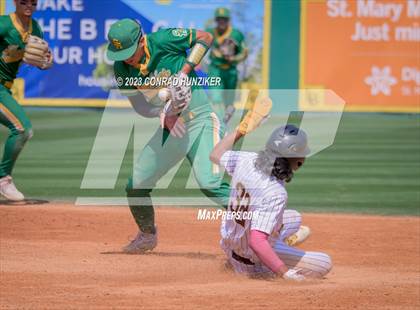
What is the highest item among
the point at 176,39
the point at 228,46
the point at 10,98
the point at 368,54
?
the point at 176,39

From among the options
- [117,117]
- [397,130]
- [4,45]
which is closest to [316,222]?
[4,45]

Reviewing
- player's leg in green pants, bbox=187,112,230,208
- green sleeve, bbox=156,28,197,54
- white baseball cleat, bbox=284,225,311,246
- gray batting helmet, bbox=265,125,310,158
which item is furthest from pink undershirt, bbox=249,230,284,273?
green sleeve, bbox=156,28,197,54

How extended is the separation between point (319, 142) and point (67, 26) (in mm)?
10238

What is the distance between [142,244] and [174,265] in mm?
722

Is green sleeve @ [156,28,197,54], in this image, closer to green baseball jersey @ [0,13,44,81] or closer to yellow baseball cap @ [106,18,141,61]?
yellow baseball cap @ [106,18,141,61]

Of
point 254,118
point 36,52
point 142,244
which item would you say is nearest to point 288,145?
point 254,118

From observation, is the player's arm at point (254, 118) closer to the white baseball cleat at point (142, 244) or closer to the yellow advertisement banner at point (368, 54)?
the white baseball cleat at point (142, 244)

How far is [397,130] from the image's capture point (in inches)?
906

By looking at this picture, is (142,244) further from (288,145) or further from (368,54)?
(368,54)

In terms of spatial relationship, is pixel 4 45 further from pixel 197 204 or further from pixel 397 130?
pixel 397 130

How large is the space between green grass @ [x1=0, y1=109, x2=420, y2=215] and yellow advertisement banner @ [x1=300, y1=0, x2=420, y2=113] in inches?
63.1

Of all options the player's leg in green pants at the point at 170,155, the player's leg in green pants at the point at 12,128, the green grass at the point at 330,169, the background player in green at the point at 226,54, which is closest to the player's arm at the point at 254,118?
the player's leg in green pants at the point at 170,155

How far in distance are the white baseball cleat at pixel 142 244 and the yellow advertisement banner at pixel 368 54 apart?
677 inches

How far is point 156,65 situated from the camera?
903 cm
